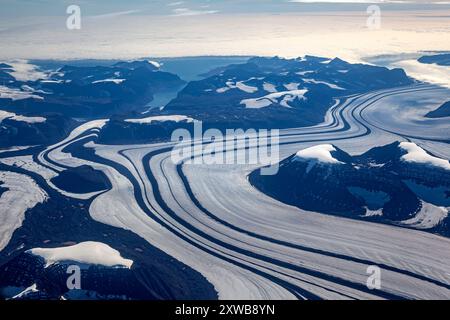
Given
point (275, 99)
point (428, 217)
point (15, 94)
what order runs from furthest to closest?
1. point (15, 94)
2. point (275, 99)
3. point (428, 217)

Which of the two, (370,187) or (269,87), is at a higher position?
(269,87)

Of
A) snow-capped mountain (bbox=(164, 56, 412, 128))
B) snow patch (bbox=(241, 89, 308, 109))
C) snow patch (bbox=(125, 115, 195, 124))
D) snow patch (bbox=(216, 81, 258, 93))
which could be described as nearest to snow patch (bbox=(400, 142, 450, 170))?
snow-capped mountain (bbox=(164, 56, 412, 128))

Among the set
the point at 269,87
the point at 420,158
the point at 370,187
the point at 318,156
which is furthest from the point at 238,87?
the point at 370,187

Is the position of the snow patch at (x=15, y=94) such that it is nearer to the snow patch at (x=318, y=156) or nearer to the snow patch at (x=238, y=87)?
the snow patch at (x=238, y=87)

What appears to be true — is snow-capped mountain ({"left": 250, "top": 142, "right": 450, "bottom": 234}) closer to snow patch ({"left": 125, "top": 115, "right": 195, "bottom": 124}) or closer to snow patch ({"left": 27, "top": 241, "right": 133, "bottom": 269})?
snow patch ({"left": 27, "top": 241, "right": 133, "bottom": 269})

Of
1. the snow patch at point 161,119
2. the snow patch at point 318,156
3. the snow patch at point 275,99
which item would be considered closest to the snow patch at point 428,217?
the snow patch at point 318,156

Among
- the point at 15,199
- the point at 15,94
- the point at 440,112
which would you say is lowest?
Answer: the point at 15,199

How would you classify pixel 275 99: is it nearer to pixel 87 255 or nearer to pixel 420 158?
pixel 420 158
